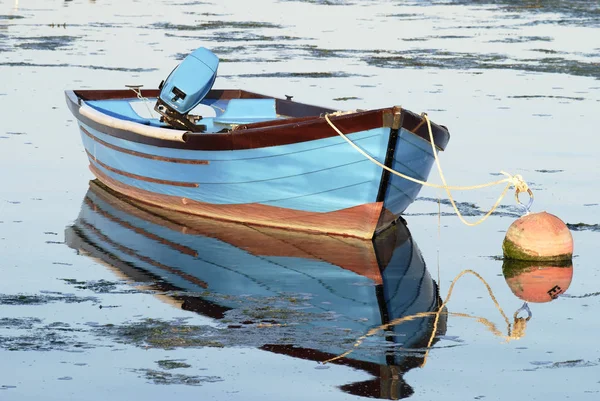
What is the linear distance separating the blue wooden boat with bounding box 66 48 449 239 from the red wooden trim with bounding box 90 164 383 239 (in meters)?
0.01

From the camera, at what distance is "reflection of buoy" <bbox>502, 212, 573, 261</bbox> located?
11.6 meters

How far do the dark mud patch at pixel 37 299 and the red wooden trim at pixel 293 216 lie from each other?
329cm

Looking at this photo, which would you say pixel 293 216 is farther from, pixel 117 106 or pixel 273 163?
pixel 117 106

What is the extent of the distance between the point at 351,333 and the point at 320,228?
3797mm

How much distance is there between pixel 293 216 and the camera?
43.7ft

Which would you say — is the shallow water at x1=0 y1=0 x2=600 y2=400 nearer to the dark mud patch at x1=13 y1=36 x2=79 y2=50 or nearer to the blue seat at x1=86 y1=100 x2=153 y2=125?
the blue seat at x1=86 y1=100 x2=153 y2=125

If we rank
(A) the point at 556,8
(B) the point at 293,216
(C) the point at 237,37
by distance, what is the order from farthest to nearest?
(A) the point at 556,8, (C) the point at 237,37, (B) the point at 293,216

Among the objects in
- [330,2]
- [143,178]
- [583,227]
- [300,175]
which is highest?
[300,175]

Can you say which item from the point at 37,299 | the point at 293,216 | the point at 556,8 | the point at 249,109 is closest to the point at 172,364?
the point at 37,299

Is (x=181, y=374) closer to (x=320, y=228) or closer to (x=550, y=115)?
(x=320, y=228)

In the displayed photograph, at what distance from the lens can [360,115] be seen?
12281 millimetres

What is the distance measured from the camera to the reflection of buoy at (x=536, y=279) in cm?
1071

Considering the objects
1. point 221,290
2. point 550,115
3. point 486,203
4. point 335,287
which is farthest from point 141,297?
point 550,115

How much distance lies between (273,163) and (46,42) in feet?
57.8
